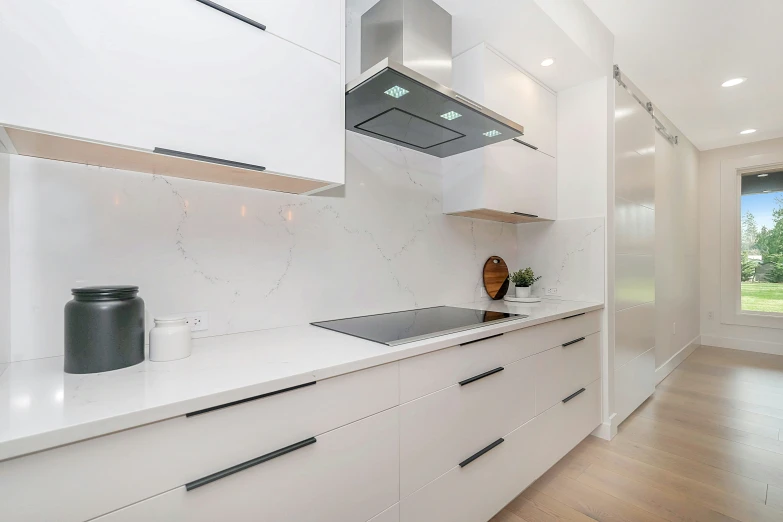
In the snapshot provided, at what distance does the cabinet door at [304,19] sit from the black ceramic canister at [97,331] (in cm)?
90

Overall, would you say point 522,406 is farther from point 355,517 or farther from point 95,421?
point 95,421

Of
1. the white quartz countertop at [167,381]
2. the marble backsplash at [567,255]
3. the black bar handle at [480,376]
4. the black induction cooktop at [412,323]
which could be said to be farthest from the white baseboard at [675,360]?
the white quartz countertop at [167,381]

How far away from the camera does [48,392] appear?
813 millimetres

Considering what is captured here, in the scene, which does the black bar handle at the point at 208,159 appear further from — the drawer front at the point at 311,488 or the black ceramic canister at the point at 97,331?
the drawer front at the point at 311,488

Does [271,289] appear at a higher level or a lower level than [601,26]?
lower

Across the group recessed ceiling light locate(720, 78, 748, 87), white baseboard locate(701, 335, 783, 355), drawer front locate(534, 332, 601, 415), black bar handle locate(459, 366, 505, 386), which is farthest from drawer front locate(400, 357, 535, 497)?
white baseboard locate(701, 335, 783, 355)

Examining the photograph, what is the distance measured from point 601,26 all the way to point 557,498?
2.81m

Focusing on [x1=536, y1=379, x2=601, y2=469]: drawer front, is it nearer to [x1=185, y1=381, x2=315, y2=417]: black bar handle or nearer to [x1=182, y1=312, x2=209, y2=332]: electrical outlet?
[x1=185, y1=381, x2=315, y2=417]: black bar handle

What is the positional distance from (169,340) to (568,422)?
6.85ft

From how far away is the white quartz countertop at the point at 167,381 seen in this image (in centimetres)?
67

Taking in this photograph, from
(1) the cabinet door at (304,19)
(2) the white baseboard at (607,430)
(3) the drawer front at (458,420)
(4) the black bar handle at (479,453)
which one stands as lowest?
(2) the white baseboard at (607,430)

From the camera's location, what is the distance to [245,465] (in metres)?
0.88

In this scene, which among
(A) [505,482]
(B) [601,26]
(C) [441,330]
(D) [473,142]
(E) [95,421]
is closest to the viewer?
(E) [95,421]

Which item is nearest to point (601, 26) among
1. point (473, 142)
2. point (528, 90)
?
point (528, 90)
